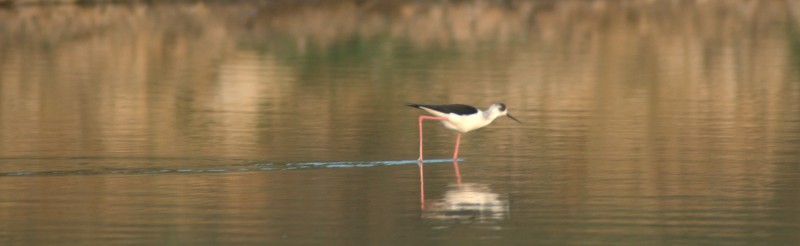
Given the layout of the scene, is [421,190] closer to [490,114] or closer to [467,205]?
[467,205]

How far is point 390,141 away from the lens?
21.0m

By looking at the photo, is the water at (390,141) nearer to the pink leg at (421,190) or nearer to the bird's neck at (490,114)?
the pink leg at (421,190)

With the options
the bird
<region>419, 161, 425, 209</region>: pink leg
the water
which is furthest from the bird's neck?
<region>419, 161, 425, 209</region>: pink leg

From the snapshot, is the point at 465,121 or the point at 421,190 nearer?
the point at 421,190

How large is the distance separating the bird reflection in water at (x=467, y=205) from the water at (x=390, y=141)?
32 mm

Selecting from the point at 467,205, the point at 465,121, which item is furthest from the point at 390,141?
the point at 467,205

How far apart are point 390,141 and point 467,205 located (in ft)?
18.5

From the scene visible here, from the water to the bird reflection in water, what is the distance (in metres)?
0.03

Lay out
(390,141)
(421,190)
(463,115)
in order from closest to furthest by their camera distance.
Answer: (421,190) → (463,115) → (390,141)

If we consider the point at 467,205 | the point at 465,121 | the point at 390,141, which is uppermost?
the point at 465,121

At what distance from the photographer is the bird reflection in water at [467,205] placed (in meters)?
14.6

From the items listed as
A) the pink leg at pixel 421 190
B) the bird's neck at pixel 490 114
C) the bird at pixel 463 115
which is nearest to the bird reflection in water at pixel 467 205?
the pink leg at pixel 421 190

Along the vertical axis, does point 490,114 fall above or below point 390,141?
above

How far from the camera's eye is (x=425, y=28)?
163 feet
